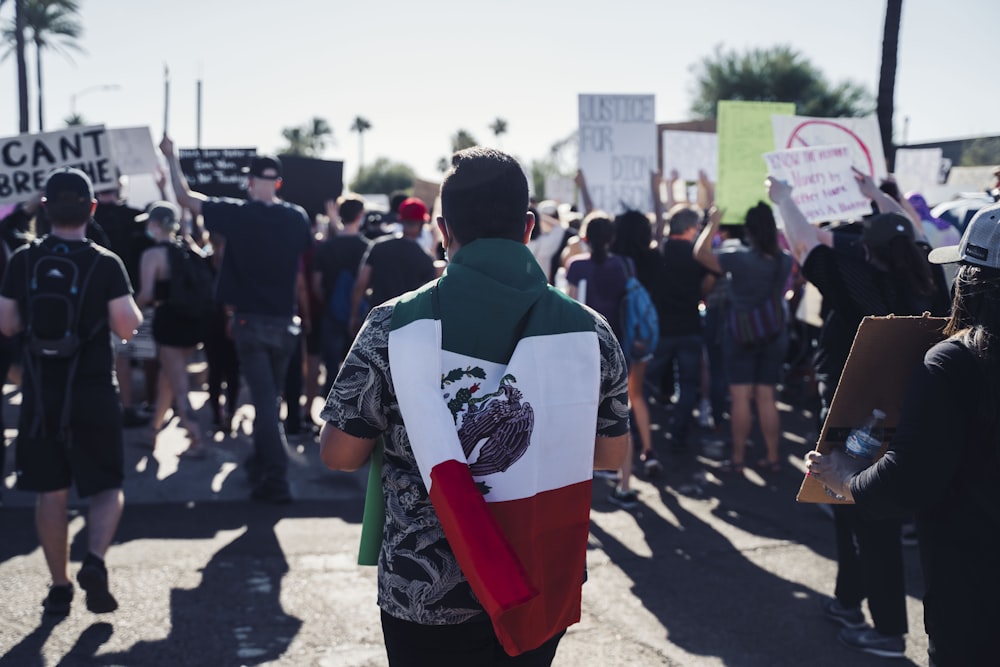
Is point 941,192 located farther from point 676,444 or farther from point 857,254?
point 857,254

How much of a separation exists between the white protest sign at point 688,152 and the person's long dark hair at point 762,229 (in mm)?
4246

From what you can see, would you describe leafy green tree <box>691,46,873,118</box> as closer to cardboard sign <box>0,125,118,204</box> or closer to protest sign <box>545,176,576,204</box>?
protest sign <box>545,176,576,204</box>

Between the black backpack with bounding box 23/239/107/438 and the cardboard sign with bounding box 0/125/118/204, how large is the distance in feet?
10.4

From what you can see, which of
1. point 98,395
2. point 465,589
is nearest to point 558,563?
point 465,589

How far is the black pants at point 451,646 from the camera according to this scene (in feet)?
7.26

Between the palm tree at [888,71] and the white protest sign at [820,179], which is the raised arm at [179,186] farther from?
the palm tree at [888,71]

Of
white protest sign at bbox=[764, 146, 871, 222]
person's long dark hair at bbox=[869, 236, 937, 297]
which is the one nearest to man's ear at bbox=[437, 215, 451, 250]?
person's long dark hair at bbox=[869, 236, 937, 297]

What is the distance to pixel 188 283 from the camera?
24.2 ft

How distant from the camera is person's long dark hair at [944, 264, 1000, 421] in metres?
2.16

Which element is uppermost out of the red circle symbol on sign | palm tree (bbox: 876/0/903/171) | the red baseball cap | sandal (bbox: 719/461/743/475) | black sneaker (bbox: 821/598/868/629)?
palm tree (bbox: 876/0/903/171)

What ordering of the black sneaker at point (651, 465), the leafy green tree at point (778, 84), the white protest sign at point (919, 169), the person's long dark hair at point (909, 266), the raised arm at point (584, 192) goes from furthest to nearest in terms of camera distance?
1. the leafy green tree at point (778, 84)
2. the white protest sign at point (919, 169)
3. the raised arm at point (584, 192)
4. the black sneaker at point (651, 465)
5. the person's long dark hair at point (909, 266)

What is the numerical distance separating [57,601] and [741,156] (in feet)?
17.9

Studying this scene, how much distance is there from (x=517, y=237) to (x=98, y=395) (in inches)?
116

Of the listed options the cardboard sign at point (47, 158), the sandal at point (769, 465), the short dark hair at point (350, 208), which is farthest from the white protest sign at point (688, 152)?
the cardboard sign at point (47, 158)
